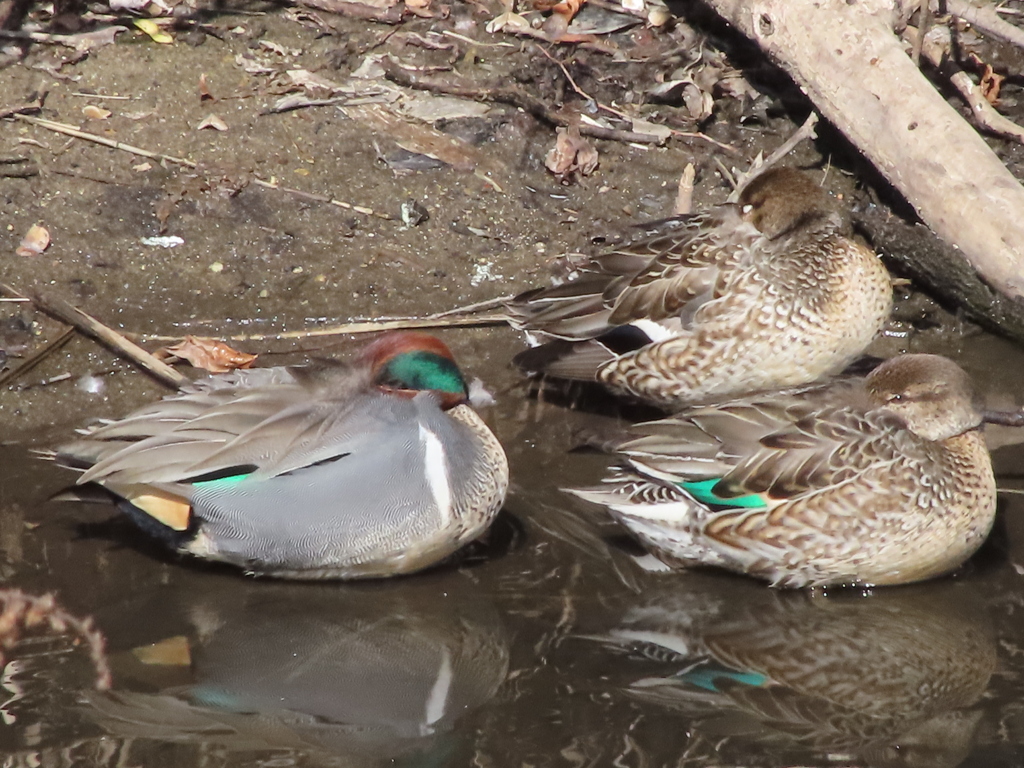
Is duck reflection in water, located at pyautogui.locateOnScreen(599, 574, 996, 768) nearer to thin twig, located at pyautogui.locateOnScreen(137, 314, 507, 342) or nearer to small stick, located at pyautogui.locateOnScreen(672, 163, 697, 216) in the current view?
thin twig, located at pyautogui.locateOnScreen(137, 314, 507, 342)

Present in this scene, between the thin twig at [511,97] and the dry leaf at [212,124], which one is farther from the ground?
the thin twig at [511,97]

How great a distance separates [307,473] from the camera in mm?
3896

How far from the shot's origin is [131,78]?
6.20 meters

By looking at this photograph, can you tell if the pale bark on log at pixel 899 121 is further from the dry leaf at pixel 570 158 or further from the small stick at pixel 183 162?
the small stick at pixel 183 162

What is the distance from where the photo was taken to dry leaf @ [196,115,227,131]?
19.7ft

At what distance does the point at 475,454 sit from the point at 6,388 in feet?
6.31

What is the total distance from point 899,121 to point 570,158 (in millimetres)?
1462

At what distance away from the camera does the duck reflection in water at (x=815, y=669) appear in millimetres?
3410

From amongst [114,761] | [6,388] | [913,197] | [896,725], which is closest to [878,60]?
[913,197]

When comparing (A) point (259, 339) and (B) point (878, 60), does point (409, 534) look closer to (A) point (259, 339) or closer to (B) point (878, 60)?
(A) point (259, 339)

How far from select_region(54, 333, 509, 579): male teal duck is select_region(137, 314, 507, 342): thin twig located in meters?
1.18

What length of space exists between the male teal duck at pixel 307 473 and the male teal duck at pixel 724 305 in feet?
3.58

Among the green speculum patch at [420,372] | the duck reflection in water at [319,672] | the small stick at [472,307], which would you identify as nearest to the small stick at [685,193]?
the small stick at [472,307]

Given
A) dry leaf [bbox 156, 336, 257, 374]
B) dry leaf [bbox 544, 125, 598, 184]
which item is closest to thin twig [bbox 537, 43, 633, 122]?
dry leaf [bbox 544, 125, 598, 184]
